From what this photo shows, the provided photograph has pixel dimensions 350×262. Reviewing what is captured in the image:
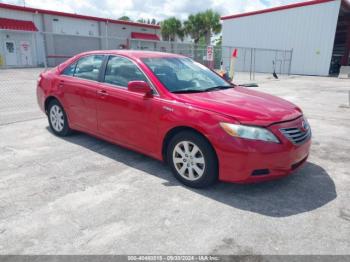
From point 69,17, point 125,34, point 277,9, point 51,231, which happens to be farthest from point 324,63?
point 51,231

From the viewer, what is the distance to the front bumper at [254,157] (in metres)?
3.11

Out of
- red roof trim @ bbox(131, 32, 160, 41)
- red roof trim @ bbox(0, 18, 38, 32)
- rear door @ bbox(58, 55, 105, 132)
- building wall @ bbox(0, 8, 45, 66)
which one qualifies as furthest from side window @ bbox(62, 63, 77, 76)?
red roof trim @ bbox(131, 32, 160, 41)

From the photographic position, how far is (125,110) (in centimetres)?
408

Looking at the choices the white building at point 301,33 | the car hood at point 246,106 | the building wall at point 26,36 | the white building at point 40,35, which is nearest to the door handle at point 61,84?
the car hood at point 246,106

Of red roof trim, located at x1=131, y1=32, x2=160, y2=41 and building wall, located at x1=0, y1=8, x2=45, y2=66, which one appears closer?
building wall, located at x1=0, y1=8, x2=45, y2=66

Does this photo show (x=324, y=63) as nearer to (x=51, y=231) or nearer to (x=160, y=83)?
(x=160, y=83)

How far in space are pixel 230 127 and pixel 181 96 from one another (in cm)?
80

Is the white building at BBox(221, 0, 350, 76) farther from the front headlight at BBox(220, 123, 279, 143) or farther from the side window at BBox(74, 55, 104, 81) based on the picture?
the front headlight at BBox(220, 123, 279, 143)

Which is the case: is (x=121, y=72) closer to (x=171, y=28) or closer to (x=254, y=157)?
(x=254, y=157)

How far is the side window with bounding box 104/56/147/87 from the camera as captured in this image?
162 inches

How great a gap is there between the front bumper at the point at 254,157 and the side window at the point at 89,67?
8.11ft

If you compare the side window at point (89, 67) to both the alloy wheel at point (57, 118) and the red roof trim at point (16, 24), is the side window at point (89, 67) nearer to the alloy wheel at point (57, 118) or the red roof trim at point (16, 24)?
the alloy wheel at point (57, 118)

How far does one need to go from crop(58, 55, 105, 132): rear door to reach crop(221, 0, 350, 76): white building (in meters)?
25.6

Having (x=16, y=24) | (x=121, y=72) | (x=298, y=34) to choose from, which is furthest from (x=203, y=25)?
(x=121, y=72)
